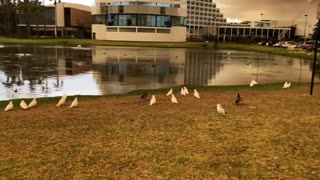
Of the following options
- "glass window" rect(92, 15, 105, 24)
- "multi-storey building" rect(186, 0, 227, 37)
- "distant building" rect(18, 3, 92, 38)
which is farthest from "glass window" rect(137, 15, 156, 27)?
"multi-storey building" rect(186, 0, 227, 37)

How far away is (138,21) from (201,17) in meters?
75.8

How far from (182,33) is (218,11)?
290 feet

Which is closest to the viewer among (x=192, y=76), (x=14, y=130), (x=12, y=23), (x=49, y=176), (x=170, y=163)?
(x=49, y=176)

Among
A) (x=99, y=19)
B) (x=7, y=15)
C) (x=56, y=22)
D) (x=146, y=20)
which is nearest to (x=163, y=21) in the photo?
(x=146, y=20)

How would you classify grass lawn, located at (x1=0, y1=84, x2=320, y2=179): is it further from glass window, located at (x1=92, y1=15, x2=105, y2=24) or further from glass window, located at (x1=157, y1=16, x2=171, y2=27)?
glass window, located at (x1=92, y1=15, x2=105, y2=24)

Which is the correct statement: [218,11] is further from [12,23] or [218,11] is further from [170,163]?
[170,163]

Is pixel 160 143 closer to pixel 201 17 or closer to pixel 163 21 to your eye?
pixel 163 21

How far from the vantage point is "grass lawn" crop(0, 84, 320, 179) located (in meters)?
6.02

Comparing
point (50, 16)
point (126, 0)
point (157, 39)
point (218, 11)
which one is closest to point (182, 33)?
point (157, 39)

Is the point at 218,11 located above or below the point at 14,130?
above

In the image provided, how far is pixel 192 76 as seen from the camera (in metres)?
25.1

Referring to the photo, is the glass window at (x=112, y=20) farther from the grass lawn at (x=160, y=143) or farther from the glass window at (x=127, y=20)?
the grass lawn at (x=160, y=143)

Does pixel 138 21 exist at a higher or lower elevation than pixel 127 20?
lower

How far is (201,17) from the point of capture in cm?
17875
